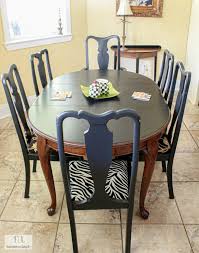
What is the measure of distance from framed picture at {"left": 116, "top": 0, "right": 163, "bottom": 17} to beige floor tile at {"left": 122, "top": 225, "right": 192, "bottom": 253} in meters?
3.12

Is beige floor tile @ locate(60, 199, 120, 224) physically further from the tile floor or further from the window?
the window

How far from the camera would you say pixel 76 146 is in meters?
1.49

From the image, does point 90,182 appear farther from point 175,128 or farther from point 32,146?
point 175,128

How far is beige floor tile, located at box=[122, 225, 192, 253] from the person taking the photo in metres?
1.73

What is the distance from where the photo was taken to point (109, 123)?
1.67 m

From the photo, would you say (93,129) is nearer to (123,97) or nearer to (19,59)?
(123,97)

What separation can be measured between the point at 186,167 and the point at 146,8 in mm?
2514

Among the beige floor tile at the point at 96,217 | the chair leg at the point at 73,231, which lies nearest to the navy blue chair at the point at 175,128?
the beige floor tile at the point at 96,217

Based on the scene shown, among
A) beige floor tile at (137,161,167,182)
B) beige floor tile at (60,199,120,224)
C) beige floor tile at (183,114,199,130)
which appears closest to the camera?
beige floor tile at (60,199,120,224)

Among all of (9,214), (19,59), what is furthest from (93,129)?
(19,59)

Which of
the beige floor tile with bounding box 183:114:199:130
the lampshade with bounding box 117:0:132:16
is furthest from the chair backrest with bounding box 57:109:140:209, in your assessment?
the lampshade with bounding box 117:0:132:16

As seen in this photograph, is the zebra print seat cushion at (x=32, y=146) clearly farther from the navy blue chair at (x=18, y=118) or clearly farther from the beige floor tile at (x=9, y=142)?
the beige floor tile at (x=9, y=142)

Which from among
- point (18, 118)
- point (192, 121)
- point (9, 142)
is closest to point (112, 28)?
point (192, 121)

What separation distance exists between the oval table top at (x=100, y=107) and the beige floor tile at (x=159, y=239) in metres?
0.73
